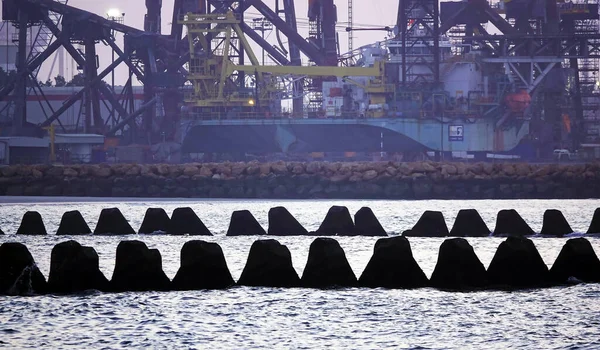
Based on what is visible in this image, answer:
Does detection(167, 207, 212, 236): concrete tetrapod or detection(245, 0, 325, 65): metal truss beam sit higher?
detection(245, 0, 325, 65): metal truss beam

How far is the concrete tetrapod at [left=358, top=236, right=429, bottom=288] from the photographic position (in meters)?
18.4

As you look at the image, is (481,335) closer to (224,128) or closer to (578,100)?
(224,128)

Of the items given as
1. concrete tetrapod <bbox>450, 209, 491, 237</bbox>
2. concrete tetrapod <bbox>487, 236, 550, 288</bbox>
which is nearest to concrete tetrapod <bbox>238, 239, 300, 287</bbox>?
concrete tetrapod <bbox>487, 236, 550, 288</bbox>

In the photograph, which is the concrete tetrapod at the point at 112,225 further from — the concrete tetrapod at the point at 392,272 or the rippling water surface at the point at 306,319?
the concrete tetrapod at the point at 392,272

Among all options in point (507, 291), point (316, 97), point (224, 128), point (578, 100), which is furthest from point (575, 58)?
point (507, 291)

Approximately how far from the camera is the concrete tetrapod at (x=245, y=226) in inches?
1109

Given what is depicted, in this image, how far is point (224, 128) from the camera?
8188 centimetres

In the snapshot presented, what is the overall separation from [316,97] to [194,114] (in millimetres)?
12511

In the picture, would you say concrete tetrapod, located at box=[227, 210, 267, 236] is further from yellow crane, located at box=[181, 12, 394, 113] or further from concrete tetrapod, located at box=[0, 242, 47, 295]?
yellow crane, located at box=[181, 12, 394, 113]

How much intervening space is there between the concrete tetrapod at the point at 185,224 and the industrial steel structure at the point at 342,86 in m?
52.2

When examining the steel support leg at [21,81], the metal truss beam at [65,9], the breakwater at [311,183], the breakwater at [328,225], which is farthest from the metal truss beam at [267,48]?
the breakwater at [328,225]

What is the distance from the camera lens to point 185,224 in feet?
94.1

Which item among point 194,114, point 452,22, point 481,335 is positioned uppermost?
point 452,22

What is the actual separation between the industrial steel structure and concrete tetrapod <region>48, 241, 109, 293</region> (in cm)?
6267
